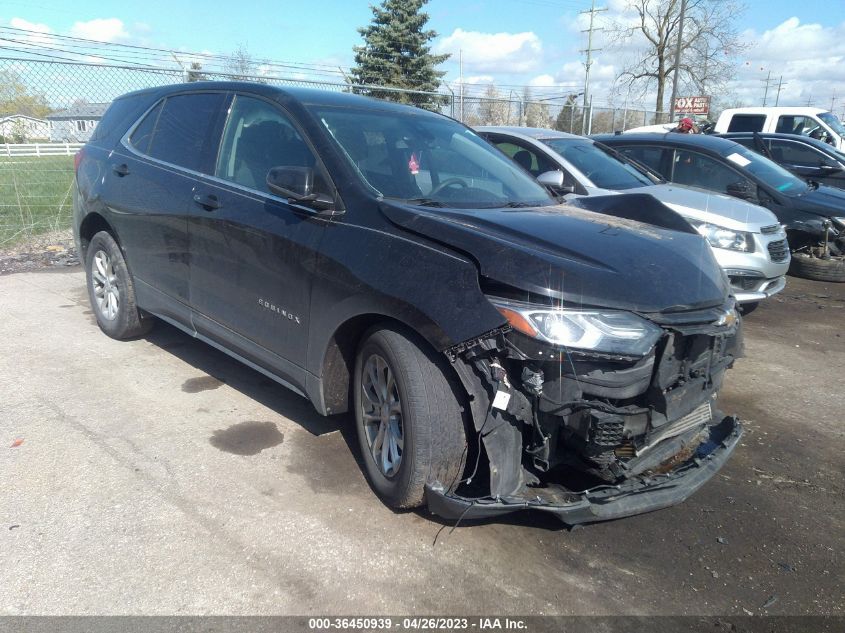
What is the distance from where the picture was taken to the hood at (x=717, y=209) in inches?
249

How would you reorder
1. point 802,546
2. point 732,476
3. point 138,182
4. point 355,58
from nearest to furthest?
point 802,546 < point 732,476 < point 138,182 < point 355,58

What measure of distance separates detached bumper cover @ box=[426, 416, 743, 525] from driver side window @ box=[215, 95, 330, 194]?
1782 millimetres

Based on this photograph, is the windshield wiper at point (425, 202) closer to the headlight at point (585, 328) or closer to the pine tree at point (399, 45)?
the headlight at point (585, 328)

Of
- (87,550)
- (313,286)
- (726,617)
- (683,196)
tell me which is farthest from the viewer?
(683,196)

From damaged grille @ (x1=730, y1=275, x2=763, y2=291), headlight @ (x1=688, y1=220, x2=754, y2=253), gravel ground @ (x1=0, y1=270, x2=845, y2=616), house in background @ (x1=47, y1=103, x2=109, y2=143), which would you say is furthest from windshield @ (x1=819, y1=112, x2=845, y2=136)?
house in background @ (x1=47, y1=103, x2=109, y2=143)

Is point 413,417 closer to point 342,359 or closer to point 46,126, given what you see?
point 342,359

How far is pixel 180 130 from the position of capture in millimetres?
4445

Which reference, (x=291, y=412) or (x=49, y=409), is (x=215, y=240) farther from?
(x=49, y=409)

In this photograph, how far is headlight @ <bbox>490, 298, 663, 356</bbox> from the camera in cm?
250

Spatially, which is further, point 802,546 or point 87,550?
point 802,546

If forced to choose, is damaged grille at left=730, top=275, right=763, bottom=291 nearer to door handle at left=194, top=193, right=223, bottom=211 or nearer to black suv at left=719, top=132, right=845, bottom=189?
door handle at left=194, top=193, right=223, bottom=211

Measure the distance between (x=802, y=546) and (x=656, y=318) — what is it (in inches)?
55.0

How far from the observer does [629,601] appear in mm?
2643

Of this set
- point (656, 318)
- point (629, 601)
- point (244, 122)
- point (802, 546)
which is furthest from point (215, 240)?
point (802, 546)
